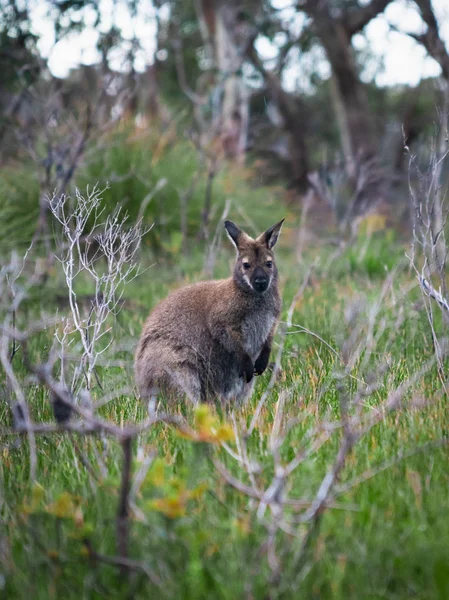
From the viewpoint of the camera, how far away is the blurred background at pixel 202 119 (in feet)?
31.6

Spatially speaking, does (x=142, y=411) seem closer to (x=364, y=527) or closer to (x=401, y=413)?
(x=401, y=413)

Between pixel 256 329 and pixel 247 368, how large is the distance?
0.34 m

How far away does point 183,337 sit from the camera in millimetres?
5188

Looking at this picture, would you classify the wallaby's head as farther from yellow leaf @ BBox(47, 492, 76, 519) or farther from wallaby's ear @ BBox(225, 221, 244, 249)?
yellow leaf @ BBox(47, 492, 76, 519)

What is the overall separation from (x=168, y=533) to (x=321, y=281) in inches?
249

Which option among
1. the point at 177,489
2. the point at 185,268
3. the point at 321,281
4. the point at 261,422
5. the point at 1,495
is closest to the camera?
the point at 177,489

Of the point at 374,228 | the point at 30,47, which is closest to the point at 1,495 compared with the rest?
the point at 30,47

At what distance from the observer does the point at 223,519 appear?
306 cm

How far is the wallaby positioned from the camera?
16.7ft

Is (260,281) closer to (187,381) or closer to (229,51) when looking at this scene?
(187,381)

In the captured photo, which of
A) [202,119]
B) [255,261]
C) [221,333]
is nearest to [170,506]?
[221,333]

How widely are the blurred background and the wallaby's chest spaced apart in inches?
54.5

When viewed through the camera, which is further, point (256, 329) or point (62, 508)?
point (256, 329)

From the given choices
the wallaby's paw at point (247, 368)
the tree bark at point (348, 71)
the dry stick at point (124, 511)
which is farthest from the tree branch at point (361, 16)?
the dry stick at point (124, 511)
